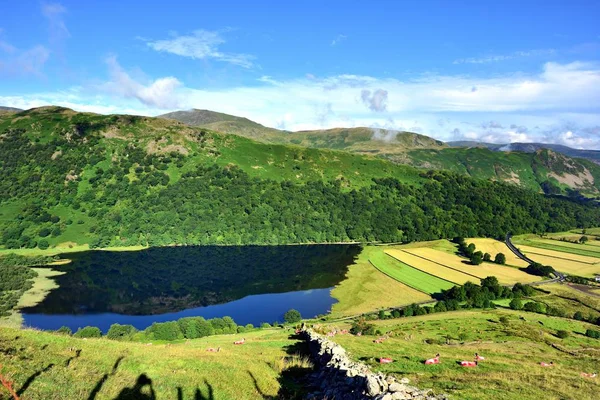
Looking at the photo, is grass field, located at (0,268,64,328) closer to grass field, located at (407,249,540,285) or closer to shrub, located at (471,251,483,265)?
grass field, located at (407,249,540,285)

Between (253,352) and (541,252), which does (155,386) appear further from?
(541,252)

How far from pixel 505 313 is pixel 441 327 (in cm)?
2900

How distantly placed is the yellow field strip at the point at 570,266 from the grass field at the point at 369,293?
7588 centimetres

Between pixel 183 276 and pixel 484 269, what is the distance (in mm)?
123760

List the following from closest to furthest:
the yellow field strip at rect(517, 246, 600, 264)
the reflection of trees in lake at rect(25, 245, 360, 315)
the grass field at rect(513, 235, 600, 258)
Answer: the reflection of trees in lake at rect(25, 245, 360, 315) → the yellow field strip at rect(517, 246, 600, 264) → the grass field at rect(513, 235, 600, 258)

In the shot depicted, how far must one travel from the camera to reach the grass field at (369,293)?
106188 mm

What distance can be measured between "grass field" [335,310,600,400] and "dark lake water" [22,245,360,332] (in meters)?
43.9

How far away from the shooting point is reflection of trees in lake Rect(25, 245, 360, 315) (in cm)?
10900

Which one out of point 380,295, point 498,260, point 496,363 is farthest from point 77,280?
point 498,260

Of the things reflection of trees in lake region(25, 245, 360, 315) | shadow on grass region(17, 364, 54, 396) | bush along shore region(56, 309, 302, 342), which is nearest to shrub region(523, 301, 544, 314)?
reflection of trees in lake region(25, 245, 360, 315)

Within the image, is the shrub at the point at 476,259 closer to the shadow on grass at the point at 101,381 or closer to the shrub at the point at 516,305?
the shrub at the point at 516,305

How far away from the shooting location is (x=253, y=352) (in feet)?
138

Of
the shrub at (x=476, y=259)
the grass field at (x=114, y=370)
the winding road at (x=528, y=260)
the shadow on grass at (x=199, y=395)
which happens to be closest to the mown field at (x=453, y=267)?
the shrub at (x=476, y=259)

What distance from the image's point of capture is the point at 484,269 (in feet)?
471
